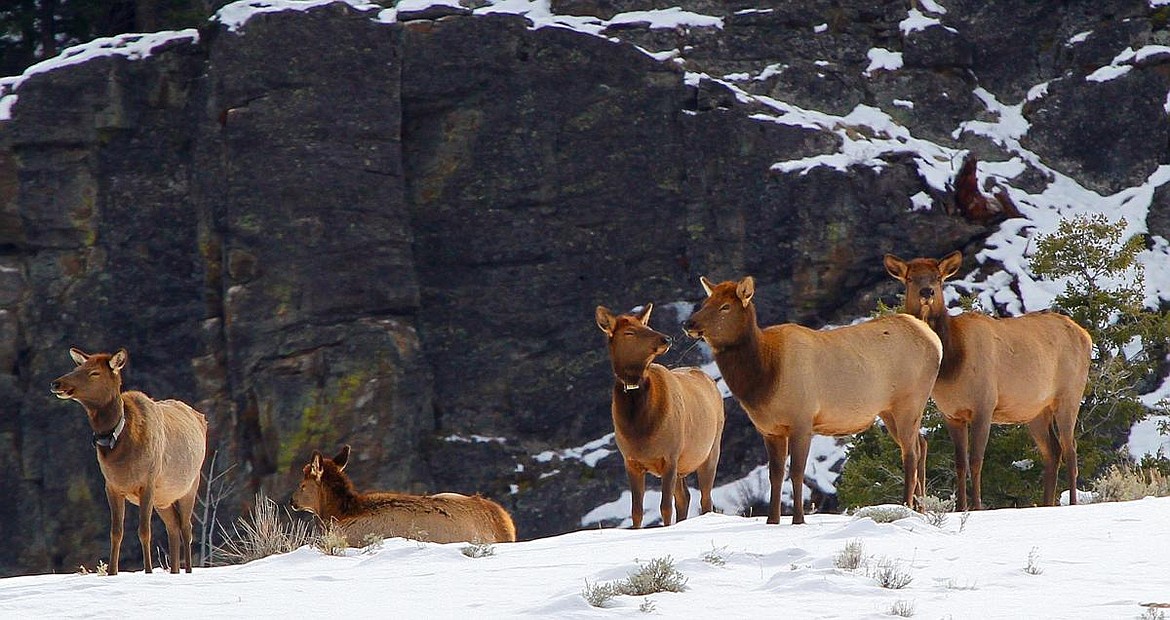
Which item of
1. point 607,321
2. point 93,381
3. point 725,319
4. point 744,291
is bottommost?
point 607,321

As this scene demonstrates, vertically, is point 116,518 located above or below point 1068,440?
above

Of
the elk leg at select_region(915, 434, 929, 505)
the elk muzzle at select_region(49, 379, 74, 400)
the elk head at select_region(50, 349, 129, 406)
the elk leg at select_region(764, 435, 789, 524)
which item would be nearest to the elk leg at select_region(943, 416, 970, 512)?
the elk leg at select_region(915, 434, 929, 505)

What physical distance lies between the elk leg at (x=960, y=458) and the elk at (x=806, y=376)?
92 cm

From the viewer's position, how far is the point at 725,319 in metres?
10.9

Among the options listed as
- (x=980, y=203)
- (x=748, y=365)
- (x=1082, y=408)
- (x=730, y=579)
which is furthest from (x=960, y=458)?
(x=980, y=203)

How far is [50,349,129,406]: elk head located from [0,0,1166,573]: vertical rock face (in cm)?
1999

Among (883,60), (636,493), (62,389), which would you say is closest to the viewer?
(62,389)

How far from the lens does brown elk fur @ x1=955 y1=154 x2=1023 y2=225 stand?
106 ft

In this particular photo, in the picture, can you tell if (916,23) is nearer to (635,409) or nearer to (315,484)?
(635,409)

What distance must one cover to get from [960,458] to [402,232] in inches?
889

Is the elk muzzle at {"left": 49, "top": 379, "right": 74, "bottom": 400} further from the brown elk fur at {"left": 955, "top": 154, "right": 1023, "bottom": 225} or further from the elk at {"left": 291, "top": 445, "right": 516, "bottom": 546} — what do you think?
the brown elk fur at {"left": 955, "top": 154, "right": 1023, "bottom": 225}

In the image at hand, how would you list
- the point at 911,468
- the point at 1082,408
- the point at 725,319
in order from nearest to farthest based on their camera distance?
the point at 725,319
the point at 911,468
the point at 1082,408

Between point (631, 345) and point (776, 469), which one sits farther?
point (631, 345)

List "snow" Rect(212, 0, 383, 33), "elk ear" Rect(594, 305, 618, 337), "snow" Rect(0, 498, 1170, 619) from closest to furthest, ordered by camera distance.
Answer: "snow" Rect(0, 498, 1170, 619), "elk ear" Rect(594, 305, 618, 337), "snow" Rect(212, 0, 383, 33)
